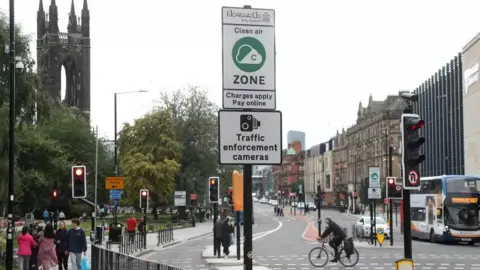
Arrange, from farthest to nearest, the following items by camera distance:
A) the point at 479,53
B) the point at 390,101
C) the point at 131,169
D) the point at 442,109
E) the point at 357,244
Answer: the point at 390,101, the point at 442,109, the point at 131,169, the point at 479,53, the point at 357,244

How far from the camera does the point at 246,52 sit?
8523mm

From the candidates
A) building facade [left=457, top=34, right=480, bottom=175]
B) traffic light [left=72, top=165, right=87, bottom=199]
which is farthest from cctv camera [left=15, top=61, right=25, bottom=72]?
building facade [left=457, top=34, right=480, bottom=175]

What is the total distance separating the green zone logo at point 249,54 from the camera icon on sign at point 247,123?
51cm

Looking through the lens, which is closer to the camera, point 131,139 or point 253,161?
point 253,161

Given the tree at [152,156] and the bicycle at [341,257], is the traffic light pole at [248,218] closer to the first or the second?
the bicycle at [341,257]

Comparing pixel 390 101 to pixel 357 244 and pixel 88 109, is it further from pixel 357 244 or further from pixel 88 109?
pixel 357 244

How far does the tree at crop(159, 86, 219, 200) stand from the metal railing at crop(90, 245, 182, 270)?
6585cm

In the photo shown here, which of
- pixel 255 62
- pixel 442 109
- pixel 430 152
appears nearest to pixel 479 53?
pixel 442 109

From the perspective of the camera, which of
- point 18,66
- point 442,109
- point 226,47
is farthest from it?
point 442,109

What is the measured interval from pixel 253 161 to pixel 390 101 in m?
126

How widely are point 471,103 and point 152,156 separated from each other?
1264 inches

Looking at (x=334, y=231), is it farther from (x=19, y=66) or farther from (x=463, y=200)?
(x=463, y=200)

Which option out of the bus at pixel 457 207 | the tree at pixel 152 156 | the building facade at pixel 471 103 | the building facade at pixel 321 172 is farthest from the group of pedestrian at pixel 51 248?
the building facade at pixel 321 172

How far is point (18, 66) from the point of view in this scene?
2619 centimetres
